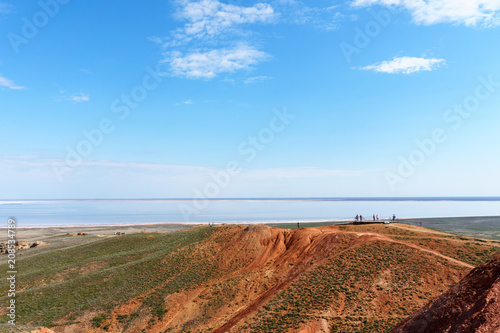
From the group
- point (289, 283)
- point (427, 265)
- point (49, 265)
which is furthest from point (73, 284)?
Result: point (427, 265)

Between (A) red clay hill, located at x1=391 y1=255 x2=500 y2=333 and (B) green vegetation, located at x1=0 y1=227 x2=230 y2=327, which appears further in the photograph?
(B) green vegetation, located at x1=0 y1=227 x2=230 y2=327

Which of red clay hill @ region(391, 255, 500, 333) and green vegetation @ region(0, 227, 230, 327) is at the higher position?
red clay hill @ region(391, 255, 500, 333)

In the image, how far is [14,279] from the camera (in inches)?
1900

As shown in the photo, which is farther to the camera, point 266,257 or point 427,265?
point 266,257

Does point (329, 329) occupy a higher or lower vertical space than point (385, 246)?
lower

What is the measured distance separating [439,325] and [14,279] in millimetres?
58353

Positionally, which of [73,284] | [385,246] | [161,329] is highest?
[385,246]

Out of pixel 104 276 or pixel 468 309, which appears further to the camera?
pixel 104 276

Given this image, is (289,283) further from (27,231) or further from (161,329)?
(27,231)

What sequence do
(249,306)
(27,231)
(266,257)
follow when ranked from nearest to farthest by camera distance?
(249,306) → (266,257) → (27,231)

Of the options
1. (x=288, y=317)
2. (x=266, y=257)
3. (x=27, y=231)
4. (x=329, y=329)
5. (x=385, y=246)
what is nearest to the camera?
(x=329, y=329)

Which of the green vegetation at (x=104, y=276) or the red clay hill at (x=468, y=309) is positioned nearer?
the red clay hill at (x=468, y=309)

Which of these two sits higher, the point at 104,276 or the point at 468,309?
the point at 468,309

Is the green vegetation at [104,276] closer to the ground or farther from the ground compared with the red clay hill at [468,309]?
closer to the ground
